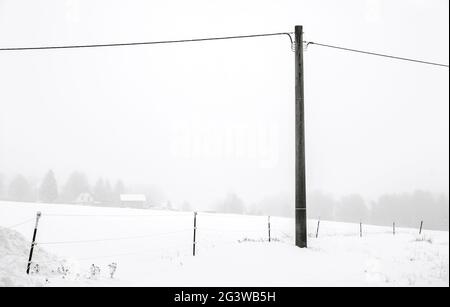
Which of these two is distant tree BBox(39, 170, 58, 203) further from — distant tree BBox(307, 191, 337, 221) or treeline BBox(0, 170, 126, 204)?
distant tree BBox(307, 191, 337, 221)

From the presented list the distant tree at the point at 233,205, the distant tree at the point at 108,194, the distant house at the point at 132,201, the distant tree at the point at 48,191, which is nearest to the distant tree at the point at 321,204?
the distant tree at the point at 233,205

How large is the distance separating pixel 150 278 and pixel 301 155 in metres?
6.68

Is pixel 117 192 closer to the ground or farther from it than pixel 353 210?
farther from it

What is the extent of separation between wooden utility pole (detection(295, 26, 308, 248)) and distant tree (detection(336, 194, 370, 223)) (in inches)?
4453

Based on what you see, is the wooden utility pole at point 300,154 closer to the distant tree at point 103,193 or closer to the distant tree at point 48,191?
the distant tree at point 48,191

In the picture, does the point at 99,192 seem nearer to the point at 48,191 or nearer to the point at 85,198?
the point at 85,198

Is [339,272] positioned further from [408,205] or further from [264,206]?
[264,206]

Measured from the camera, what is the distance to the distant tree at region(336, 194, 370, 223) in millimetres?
118750

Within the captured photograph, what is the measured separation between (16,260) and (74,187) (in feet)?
383

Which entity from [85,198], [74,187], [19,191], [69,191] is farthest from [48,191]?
[85,198]

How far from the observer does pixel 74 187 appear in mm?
116125

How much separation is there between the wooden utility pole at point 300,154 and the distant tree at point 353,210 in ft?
371
